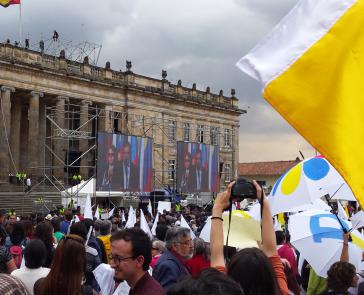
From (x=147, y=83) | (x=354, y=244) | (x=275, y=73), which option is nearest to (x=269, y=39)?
(x=275, y=73)

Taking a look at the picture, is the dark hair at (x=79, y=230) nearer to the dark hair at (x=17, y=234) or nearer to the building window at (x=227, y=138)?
the dark hair at (x=17, y=234)

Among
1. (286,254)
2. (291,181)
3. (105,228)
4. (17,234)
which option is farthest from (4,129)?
(286,254)

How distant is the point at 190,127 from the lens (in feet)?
166

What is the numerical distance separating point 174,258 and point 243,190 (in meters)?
2.10

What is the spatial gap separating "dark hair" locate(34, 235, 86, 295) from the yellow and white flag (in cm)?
179

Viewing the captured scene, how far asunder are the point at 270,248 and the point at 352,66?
1230 millimetres

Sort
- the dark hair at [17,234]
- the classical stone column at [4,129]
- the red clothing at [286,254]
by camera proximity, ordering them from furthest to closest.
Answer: the classical stone column at [4,129]
the dark hair at [17,234]
the red clothing at [286,254]

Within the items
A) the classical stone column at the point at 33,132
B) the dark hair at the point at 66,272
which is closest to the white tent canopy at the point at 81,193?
the classical stone column at the point at 33,132

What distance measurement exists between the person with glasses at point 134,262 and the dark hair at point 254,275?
0.83m

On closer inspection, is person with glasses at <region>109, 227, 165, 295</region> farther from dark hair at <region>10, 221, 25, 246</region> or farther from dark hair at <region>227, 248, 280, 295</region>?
dark hair at <region>10, 221, 25, 246</region>

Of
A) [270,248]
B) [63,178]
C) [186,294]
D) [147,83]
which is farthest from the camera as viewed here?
[147,83]

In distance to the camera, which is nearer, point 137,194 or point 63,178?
point 137,194

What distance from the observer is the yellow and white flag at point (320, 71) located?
316 cm

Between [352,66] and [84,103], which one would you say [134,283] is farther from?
[84,103]
